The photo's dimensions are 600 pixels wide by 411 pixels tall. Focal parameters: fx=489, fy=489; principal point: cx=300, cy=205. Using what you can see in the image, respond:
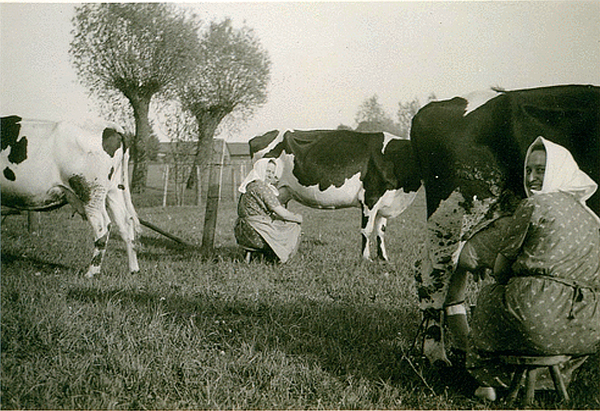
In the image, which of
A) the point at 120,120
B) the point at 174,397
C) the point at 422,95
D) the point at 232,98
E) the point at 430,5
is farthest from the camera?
the point at 120,120

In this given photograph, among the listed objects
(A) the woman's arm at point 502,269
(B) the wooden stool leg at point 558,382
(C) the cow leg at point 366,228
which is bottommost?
(B) the wooden stool leg at point 558,382

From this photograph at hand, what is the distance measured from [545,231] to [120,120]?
14.7ft

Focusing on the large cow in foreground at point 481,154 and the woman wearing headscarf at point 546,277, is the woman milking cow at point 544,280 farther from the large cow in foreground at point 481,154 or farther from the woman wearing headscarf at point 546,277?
the large cow in foreground at point 481,154

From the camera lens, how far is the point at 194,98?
5.06 metres

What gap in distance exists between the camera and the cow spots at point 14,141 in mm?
4363

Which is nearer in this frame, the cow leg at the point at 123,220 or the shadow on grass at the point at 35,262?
the shadow on grass at the point at 35,262

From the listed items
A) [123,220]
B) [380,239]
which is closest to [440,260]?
[380,239]

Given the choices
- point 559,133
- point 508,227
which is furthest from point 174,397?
point 559,133

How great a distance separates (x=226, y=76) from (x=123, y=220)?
198 cm

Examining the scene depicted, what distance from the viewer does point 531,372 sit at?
236cm

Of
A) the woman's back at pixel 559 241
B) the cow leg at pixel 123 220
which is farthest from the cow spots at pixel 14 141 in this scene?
the woman's back at pixel 559 241

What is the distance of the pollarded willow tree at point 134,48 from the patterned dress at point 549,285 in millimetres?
2996

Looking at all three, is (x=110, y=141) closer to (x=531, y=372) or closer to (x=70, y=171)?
(x=70, y=171)

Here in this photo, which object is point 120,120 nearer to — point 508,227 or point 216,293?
point 216,293
